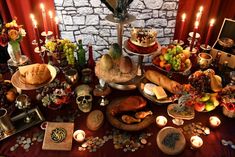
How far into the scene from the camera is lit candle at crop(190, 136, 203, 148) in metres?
1.24

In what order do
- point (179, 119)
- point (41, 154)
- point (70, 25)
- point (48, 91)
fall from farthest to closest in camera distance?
point (70, 25) → point (48, 91) → point (179, 119) → point (41, 154)

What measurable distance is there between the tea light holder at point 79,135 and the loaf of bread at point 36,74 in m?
→ 0.35

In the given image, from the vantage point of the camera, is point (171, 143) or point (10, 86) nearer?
point (171, 143)

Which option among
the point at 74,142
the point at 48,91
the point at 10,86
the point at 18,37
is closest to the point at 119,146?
the point at 74,142

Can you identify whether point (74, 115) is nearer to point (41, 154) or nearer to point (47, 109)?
point (47, 109)

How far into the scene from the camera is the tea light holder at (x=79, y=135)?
1.27m

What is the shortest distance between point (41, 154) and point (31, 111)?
30 centimetres

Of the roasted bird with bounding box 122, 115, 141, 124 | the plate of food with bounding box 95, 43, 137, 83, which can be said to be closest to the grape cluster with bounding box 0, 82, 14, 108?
the plate of food with bounding box 95, 43, 137, 83

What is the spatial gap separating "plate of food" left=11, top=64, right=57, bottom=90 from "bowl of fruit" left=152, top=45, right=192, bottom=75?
0.71 m

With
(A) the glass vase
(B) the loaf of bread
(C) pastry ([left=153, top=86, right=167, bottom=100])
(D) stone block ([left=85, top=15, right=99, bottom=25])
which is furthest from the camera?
(D) stone block ([left=85, top=15, right=99, bottom=25])

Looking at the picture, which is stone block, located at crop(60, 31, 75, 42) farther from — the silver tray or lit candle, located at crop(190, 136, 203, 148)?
lit candle, located at crop(190, 136, 203, 148)

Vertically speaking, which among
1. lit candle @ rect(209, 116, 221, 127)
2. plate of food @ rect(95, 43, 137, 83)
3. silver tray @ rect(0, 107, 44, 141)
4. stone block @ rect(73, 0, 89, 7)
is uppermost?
stone block @ rect(73, 0, 89, 7)

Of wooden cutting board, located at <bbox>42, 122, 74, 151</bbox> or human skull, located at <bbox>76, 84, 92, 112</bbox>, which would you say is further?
human skull, located at <bbox>76, 84, 92, 112</bbox>

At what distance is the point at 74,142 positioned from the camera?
1.29 m
